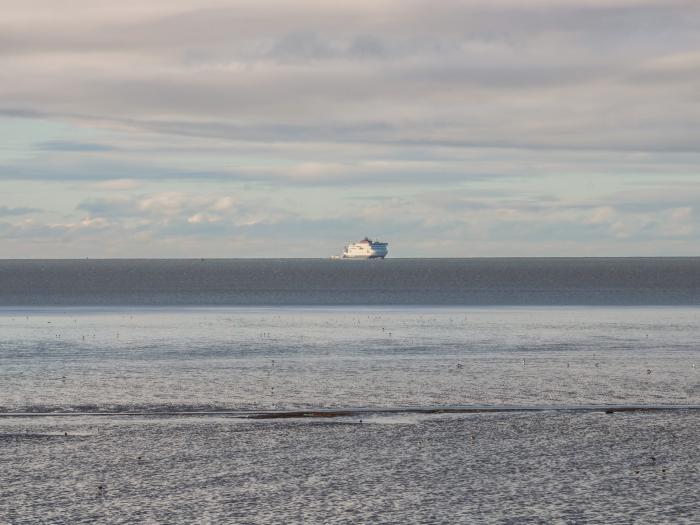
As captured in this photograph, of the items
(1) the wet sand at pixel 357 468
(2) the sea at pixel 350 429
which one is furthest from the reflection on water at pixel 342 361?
(1) the wet sand at pixel 357 468

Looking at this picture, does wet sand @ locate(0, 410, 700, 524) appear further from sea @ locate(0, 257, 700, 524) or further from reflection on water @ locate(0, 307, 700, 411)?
reflection on water @ locate(0, 307, 700, 411)

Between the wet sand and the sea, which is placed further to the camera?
the sea

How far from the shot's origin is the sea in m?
16.7

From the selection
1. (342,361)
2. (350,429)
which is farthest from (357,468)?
(342,361)

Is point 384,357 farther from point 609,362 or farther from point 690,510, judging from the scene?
point 690,510

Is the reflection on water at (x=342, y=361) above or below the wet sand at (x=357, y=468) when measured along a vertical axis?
above

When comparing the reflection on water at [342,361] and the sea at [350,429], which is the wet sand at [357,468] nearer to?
the sea at [350,429]

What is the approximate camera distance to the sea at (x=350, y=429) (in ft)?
54.7

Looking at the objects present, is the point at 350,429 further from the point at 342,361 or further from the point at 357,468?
the point at 342,361

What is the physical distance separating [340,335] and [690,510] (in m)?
37.9

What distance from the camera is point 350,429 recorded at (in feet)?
78.0

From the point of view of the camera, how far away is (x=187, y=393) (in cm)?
3012

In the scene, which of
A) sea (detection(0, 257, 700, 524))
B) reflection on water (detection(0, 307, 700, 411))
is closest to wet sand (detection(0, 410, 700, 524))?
sea (detection(0, 257, 700, 524))

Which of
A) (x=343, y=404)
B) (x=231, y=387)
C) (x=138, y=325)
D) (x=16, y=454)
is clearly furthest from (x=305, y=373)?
(x=138, y=325)
